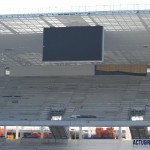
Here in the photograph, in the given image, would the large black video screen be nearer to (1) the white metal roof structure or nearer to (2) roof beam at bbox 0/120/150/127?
(1) the white metal roof structure

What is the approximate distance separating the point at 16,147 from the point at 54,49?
7.47 meters

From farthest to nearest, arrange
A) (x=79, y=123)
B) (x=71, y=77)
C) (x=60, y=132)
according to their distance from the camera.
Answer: (x=71, y=77), (x=60, y=132), (x=79, y=123)

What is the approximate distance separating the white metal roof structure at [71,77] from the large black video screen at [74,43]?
474mm

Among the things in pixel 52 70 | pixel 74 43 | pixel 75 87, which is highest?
pixel 74 43

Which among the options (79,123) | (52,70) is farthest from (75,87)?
(79,123)

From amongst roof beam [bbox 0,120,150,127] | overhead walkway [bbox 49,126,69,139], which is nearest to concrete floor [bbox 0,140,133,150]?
roof beam [bbox 0,120,150,127]

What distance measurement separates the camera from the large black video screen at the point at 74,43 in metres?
34.6

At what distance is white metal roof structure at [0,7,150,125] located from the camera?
111 feet

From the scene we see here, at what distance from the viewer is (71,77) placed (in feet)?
154

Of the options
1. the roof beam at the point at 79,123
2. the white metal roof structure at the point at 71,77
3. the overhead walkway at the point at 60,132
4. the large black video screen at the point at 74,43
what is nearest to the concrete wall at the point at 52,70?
the white metal roof structure at the point at 71,77

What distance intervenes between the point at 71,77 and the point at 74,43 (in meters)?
12.2

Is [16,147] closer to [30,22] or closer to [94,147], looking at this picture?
[94,147]

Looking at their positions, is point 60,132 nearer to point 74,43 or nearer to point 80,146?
point 80,146

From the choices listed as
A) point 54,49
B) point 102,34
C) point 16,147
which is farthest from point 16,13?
point 16,147
